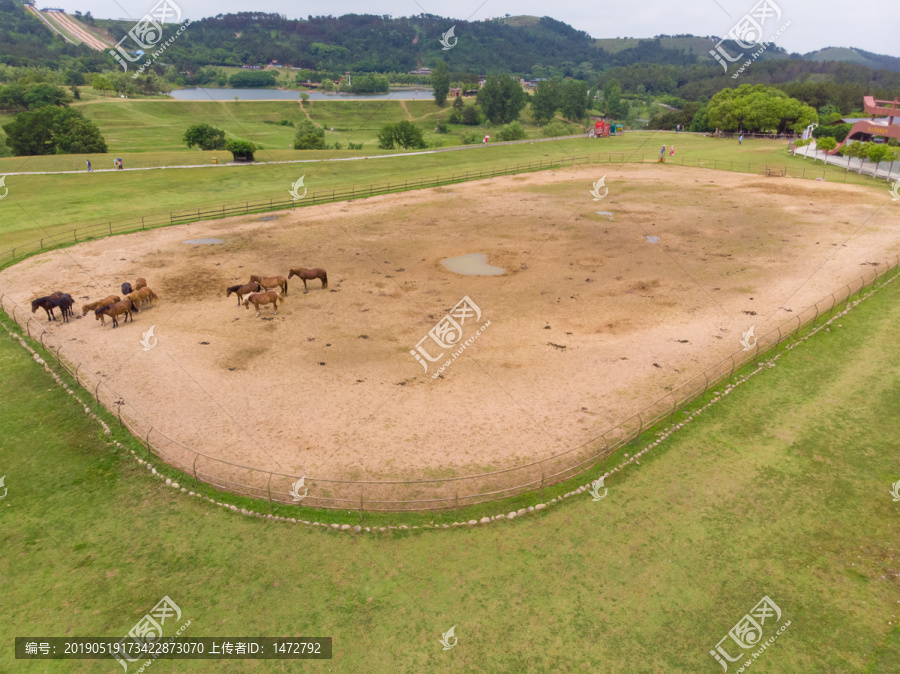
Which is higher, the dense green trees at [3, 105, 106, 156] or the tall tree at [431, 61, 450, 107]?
the tall tree at [431, 61, 450, 107]

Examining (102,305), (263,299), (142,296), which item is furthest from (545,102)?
(102,305)

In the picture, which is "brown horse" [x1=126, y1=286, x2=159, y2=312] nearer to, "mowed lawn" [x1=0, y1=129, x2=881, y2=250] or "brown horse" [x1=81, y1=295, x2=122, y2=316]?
"brown horse" [x1=81, y1=295, x2=122, y2=316]

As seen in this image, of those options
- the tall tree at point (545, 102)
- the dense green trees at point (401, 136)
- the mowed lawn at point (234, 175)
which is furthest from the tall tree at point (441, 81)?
the mowed lawn at point (234, 175)

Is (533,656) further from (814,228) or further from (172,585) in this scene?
(814,228)

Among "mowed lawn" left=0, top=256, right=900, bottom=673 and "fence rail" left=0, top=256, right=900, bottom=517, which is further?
"fence rail" left=0, top=256, right=900, bottom=517

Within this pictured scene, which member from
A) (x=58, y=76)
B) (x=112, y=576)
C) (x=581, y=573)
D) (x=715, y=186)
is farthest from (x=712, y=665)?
(x=58, y=76)

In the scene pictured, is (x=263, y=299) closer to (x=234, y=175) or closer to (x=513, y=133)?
(x=234, y=175)

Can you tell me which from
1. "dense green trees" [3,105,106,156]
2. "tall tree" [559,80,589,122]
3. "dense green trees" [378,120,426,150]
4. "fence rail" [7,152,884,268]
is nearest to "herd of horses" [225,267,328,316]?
"fence rail" [7,152,884,268]
